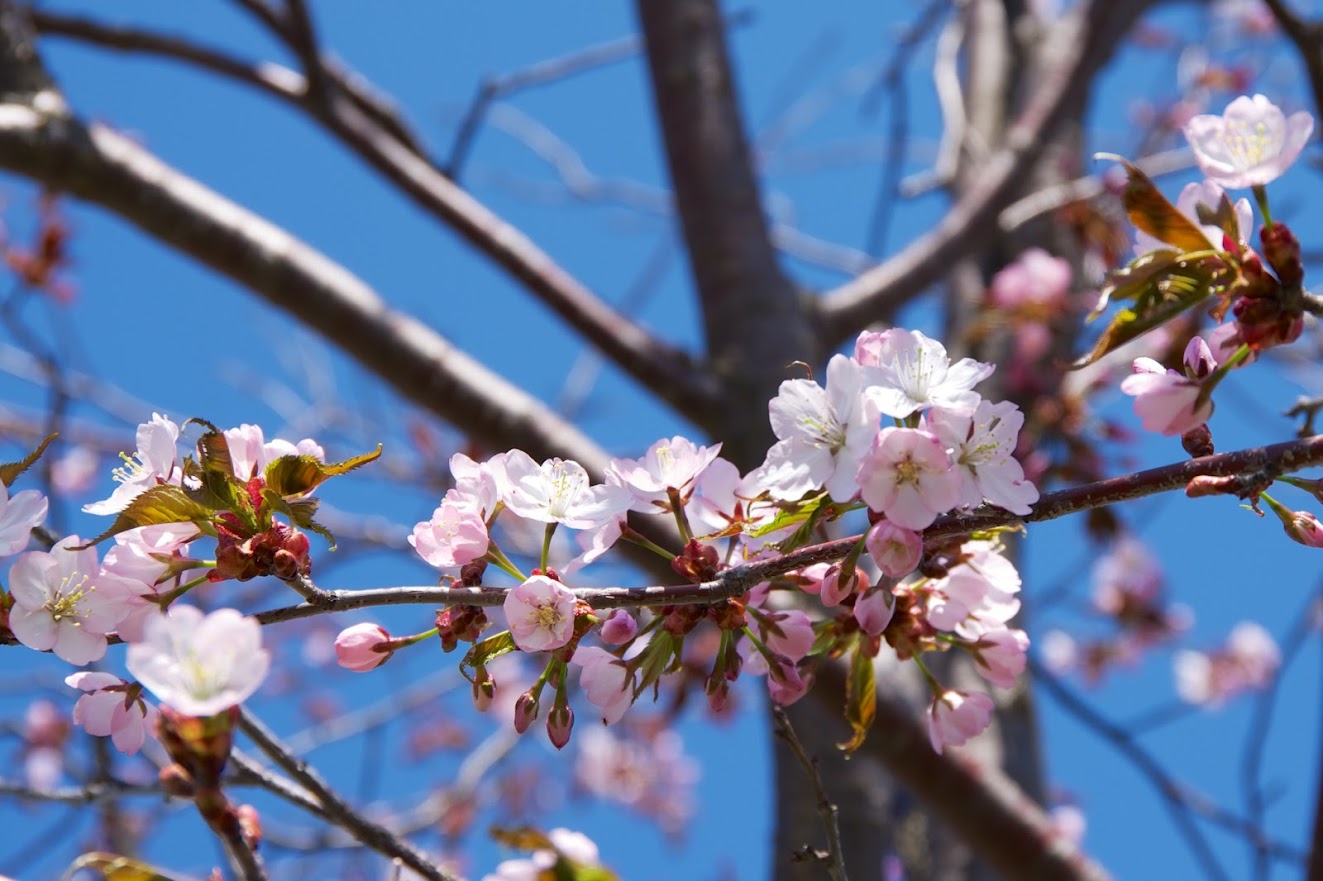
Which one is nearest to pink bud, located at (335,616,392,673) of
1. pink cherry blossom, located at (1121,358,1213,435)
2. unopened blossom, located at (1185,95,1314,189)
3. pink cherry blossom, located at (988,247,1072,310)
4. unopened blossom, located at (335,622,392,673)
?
unopened blossom, located at (335,622,392,673)

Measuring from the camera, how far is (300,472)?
2.25ft

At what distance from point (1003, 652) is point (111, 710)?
2.03 ft

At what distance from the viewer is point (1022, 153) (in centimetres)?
228

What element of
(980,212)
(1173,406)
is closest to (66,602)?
(1173,406)

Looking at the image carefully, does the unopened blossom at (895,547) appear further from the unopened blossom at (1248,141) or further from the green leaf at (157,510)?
the green leaf at (157,510)

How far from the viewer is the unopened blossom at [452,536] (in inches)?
27.9

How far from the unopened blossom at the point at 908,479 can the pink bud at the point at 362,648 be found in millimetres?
351

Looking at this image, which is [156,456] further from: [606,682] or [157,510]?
[606,682]

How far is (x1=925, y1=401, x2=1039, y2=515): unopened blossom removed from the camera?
2.07 ft

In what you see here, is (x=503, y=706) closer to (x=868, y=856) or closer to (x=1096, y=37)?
(x=868, y=856)

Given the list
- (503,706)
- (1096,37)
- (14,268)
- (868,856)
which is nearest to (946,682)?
(868,856)

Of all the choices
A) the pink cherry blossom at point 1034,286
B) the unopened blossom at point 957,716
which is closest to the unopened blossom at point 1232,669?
the pink cherry blossom at point 1034,286

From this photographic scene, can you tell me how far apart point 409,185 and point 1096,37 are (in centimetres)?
149

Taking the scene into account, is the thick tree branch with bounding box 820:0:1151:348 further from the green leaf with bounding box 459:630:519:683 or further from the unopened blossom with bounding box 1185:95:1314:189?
the green leaf with bounding box 459:630:519:683
